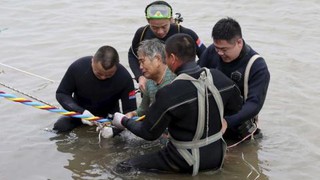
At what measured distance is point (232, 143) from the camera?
5.63 m

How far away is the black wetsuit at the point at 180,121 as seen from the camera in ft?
13.6

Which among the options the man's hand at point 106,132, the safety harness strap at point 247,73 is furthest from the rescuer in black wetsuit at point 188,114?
the man's hand at point 106,132

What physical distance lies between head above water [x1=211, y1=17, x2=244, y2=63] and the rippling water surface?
114cm

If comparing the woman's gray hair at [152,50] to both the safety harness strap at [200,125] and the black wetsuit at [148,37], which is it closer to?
the safety harness strap at [200,125]

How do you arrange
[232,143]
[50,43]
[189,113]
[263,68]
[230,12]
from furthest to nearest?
[230,12], [50,43], [232,143], [263,68], [189,113]

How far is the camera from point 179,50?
418 cm

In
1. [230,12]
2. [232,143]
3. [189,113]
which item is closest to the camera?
[189,113]

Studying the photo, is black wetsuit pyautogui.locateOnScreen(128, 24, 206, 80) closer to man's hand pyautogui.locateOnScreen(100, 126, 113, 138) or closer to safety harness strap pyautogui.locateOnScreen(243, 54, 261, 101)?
man's hand pyautogui.locateOnScreen(100, 126, 113, 138)

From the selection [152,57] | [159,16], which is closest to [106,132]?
[152,57]

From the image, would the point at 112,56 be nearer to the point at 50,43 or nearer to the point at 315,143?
the point at 315,143

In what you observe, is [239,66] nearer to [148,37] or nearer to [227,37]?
[227,37]

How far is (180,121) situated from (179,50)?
58cm

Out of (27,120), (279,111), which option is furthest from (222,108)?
(27,120)

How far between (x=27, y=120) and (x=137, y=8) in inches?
254
